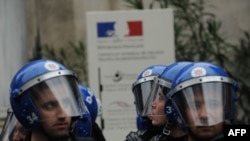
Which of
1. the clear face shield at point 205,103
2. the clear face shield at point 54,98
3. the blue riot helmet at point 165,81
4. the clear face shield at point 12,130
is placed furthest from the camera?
the clear face shield at point 12,130

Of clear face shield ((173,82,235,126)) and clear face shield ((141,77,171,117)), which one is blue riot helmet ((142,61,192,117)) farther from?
clear face shield ((173,82,235,126))

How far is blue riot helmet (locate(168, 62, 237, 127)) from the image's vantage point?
6.17 metres

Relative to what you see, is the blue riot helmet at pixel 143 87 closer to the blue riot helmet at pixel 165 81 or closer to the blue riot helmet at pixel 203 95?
the blue riot helmet at pixel 165 81

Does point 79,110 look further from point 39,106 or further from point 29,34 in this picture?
point 29,34

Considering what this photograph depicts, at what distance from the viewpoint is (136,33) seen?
12312 mm

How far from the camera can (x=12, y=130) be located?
7.44 metres

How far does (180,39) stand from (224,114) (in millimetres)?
8287

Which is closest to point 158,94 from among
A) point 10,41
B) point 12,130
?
point 12,130

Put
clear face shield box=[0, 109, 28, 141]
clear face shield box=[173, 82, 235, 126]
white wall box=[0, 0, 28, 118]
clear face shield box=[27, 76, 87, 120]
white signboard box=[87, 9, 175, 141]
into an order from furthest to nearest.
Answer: white wall box=[0, 0, 28, 118]
white signboard box=[87, 9, 175, 141]
clear face shield box=[0, 109, 28, 141]
clear face shield box=[27, 76, 87, 120]
clear face shield box=[173, 82, 235, 126]

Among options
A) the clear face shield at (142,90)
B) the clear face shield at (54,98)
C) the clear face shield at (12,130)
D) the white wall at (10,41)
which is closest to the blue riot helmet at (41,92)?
the clear face shield at (54,98)

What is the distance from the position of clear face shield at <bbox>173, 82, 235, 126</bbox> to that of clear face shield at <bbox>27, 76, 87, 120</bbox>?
639 millimetres

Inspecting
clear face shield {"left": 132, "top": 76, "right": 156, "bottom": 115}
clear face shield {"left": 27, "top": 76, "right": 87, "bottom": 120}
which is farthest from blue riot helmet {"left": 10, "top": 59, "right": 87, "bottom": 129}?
clear face shield {"left": 132, "top": 76, "right": 156, "bottom": 115}

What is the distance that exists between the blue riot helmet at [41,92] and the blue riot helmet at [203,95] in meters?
0.61

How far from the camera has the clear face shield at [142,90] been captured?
27.3 ft
